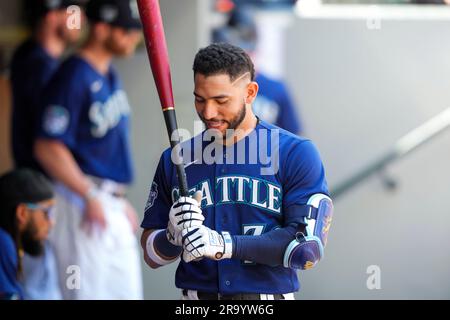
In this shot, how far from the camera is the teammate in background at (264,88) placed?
576 centimetres

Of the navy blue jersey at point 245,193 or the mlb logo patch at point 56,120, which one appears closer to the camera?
the navy blue jersey at point 245,193

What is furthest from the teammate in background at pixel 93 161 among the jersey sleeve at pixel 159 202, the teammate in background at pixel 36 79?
the jersey sleeve at pixel 159 202

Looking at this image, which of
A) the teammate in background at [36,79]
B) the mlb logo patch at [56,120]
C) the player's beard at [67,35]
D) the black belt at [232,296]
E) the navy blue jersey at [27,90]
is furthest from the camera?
the player's beard at [67,35]

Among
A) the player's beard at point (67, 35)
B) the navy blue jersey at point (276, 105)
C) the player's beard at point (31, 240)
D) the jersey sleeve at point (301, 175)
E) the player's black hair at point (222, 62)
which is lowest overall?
the player's beard at point (31, 240)

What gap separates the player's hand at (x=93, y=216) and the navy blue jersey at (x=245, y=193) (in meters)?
1.99

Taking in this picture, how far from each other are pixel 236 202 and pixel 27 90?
284 centimetres

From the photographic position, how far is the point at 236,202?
116 inches

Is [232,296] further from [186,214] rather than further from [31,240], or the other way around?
[31,240]

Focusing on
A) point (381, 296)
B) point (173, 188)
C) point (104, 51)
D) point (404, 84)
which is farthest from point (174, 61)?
point (173, 188)

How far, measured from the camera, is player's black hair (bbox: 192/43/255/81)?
2824mm

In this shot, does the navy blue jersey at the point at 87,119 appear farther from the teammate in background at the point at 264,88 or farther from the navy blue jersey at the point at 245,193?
the navy blue jersey at the point at 245,193
